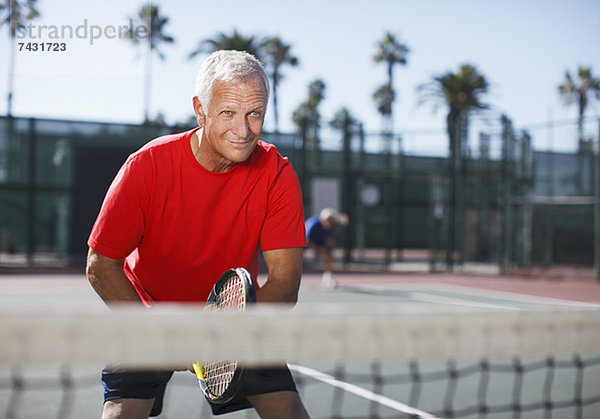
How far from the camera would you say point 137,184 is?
2191 mm

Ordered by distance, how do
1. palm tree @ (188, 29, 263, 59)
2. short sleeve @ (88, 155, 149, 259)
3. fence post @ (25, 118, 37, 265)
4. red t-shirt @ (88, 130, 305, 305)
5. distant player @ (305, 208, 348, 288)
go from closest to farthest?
short sleeve @ (88, 155, 149, 259), red t-shirt @ (88, 130, 305, 305), distant player @ (305, 208, 348, 288), fence post @ (25, 118, 37, 265), palm tree @ (188, 29, 263, 59)

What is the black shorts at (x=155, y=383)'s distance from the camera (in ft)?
7.27

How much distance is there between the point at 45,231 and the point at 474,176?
36.7 ft

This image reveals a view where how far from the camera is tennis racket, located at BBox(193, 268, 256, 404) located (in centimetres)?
194

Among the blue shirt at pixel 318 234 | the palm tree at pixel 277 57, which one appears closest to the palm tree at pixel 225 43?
the palm tree at pixel 277 57

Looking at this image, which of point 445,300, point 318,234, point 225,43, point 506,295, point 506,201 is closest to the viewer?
point 445,300

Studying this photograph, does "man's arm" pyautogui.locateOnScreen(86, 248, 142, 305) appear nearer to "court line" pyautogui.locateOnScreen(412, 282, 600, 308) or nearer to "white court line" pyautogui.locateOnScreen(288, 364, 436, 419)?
"white court line" pyautogui.locateOnScreen(288, 364, 436, 419)

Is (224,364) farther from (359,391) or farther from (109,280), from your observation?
(359,391)

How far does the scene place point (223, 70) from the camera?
2186 millimetres

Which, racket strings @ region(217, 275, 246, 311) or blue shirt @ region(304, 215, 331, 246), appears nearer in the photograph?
racket strings @ region(217, 275, 246, 311)

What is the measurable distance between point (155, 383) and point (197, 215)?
579mm

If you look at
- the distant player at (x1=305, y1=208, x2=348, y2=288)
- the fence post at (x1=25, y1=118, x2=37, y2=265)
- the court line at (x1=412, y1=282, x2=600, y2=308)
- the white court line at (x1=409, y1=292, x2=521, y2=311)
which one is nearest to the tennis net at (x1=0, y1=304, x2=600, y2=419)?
the white court line at (x1=409, y1=292, x2=521, y2=311)

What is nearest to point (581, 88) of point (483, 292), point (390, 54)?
point (390, 54)

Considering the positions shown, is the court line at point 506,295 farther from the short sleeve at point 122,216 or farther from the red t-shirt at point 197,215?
the short sleeve at point 122,216
